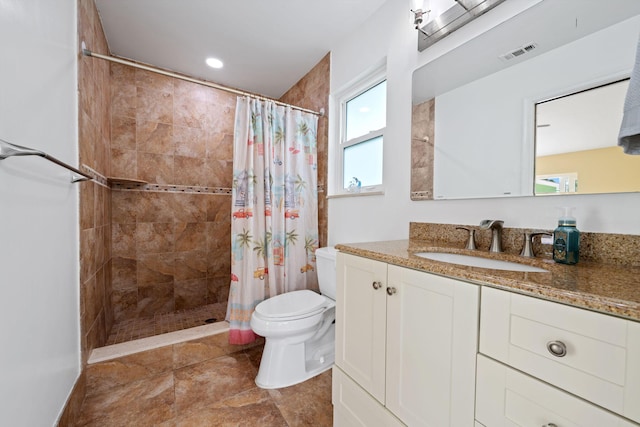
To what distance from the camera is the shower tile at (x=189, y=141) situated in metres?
2.46

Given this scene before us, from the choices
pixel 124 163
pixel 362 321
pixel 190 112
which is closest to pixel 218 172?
pixel 190 112

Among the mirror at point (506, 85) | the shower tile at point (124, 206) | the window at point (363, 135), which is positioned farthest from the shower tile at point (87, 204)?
the mirror at point (506, 85)

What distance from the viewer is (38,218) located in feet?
2.99

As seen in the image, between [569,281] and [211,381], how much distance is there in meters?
1.81

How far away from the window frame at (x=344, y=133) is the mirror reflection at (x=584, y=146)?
81cm

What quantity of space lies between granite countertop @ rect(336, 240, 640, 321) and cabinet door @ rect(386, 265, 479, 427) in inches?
1.3

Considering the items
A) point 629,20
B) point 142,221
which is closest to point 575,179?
point 629,20

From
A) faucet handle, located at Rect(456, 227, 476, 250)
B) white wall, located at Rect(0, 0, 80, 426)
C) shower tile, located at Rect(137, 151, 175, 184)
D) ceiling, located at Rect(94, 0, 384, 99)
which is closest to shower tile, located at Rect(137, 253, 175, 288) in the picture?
shower tile, located at Rect(137, 151, 175, 184)

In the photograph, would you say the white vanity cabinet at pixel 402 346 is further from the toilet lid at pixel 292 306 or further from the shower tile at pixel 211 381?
the shower tile at pixel 211 381

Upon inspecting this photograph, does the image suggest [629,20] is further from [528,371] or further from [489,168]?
[528,371]

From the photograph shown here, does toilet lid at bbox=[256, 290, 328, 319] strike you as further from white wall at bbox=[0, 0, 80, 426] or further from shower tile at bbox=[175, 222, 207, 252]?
shower tile at bbox=[175, 222, 207, 252]

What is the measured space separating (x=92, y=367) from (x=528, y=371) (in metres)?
2.06

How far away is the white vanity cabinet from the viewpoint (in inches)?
27.0

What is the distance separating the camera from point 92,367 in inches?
57.0
